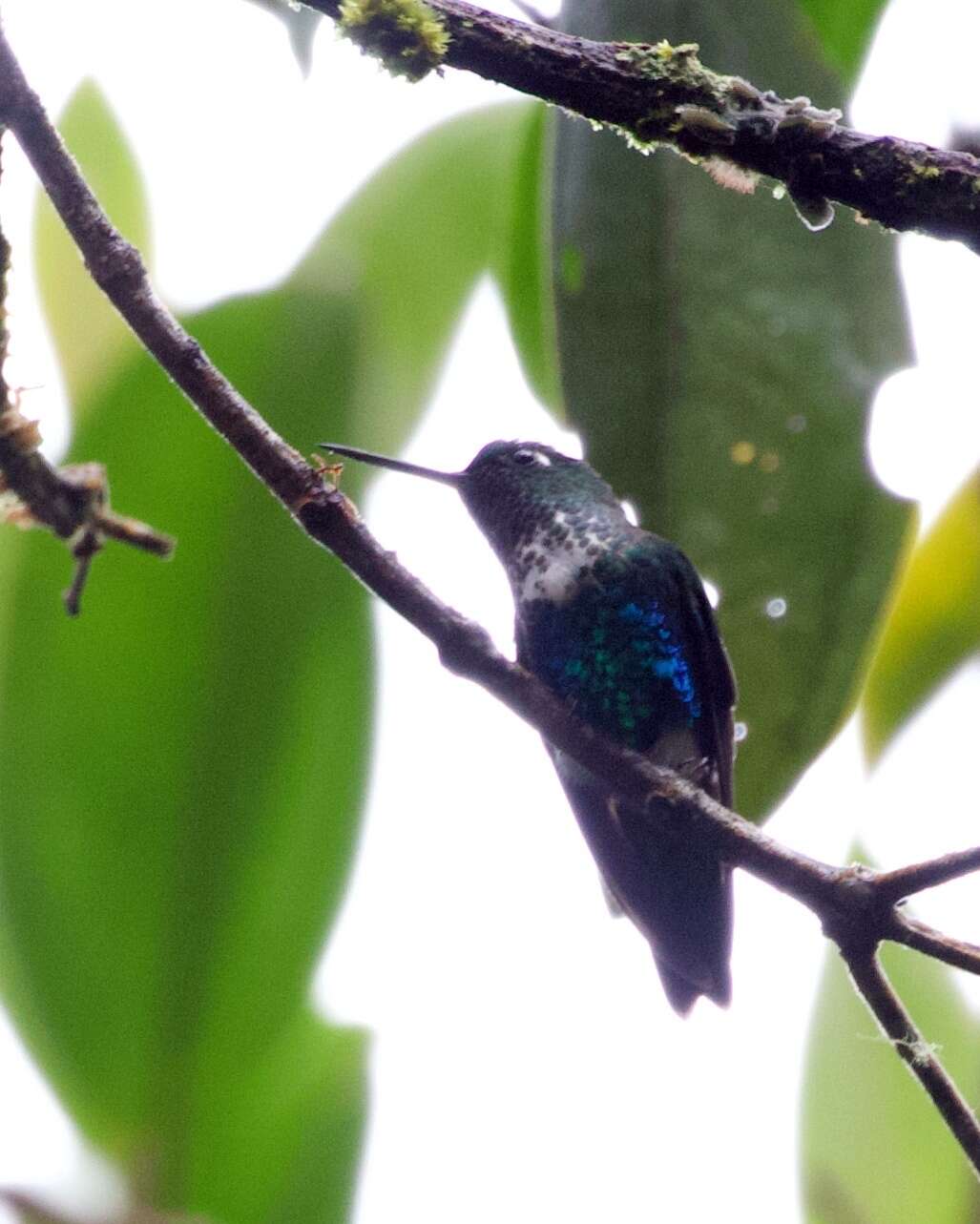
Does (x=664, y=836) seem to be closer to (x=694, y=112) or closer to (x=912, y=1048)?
(x=912, y=1048)

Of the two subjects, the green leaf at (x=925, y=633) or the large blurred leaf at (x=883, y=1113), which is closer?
the large blurred leaf at (x=883, y=1113)

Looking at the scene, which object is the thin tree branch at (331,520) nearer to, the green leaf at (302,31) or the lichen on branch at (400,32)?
the lichen on branch at (400,32)

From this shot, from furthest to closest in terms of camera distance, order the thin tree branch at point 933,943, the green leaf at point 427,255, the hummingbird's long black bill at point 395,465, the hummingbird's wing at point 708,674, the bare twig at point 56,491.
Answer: the hummingbird's wing at point 708,674, the green leaf at point 427,255, the hummingbird's long black bill at point 395,465, the thin tree branch at point 933,943, the bare twig at point 56,491

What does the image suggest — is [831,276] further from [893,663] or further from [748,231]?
[893,663]

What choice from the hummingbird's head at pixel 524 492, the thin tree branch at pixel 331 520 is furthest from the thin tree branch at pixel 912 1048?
the hummingbird's head at pixel 524 492

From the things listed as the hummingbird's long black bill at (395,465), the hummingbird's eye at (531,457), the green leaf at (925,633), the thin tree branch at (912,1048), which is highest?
the hummingbird's eye at (531,457)

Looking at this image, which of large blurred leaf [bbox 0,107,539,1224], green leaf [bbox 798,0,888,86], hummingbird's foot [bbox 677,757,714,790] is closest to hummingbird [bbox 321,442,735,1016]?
hummingbird's foot [bbox 677,757,714,790]

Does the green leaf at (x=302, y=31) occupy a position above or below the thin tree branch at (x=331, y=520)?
above
